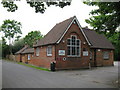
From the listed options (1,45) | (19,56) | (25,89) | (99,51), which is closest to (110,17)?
(25,89)

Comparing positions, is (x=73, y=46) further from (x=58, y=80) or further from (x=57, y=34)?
(x=58, y=80)

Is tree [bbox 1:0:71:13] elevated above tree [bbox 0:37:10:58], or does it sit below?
above

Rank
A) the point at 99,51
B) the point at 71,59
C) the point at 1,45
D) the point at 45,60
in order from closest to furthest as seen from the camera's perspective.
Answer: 1. the point at 71,59
2. the point at 45,60
3. the point at 99,51
4. the point at 1,45

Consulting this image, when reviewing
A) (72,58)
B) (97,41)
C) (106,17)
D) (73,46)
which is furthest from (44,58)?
(106,17)

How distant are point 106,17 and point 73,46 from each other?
1030cm

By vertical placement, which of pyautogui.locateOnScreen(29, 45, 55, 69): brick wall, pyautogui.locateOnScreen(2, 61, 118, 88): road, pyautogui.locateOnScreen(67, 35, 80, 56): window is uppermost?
pyautogui.locateOnScreen(67, 35, 80, 56): window

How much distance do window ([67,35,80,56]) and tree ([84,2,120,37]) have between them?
8415 millimetres

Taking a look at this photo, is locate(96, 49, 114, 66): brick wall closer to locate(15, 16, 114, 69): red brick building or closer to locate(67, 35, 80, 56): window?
locate(15, 16, 114, 69): red brick building

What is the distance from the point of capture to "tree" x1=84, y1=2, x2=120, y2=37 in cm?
1094

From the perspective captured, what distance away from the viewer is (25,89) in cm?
874

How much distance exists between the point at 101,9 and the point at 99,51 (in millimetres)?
15750

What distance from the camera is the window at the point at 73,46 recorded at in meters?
21.7

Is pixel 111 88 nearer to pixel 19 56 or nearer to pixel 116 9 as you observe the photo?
pixel 116 9

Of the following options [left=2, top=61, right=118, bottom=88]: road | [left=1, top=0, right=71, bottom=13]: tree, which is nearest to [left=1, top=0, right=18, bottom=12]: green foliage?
[left=1, top=0, right=71, bottom=13]: tree
